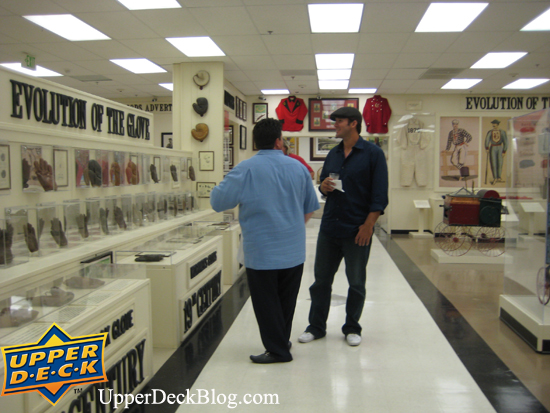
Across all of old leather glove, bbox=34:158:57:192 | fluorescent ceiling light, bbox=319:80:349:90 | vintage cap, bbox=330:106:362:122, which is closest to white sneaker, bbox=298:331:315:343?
vintage cap, bbox=330:106:362:122

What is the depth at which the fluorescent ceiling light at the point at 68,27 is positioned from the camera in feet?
17.3

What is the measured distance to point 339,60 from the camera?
23.4ft

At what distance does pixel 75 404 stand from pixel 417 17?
5.03 meters

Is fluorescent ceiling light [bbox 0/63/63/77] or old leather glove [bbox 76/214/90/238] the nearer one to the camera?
old leather glove [bbox 76/214/90/238]

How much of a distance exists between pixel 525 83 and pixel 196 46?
20.7 feet

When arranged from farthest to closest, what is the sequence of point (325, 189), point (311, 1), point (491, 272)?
point (491, 272) → point (311, 1) → point (325, 189)

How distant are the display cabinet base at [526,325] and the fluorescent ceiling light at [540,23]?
3335 millimetres

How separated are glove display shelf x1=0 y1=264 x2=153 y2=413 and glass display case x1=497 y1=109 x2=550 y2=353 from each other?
9.05ft

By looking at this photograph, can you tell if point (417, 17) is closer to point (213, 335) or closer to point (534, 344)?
point (534, 344)

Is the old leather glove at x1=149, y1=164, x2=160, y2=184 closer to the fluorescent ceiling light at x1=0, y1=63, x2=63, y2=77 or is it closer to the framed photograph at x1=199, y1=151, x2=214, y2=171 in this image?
the framed photograph at x1=199, y1=151, x2=214, y2=171

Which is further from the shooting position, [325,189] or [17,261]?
[325,189]

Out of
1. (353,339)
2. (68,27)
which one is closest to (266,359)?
(353,339)

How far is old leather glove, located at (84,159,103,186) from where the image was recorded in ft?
12.4

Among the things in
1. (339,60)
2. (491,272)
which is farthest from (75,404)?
(339,60)
